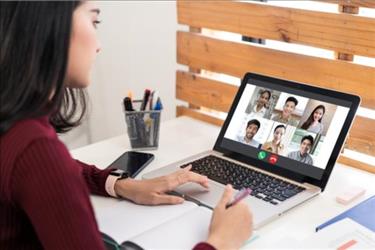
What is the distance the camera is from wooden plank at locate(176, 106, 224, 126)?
1686 mm

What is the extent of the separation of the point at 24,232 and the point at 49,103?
0.70 ft

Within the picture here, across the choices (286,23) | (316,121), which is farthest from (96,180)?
(286,23)

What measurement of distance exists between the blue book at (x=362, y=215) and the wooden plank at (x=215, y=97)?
22 cm

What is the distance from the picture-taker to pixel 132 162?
4.52 feet

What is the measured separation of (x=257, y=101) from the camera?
4.52 ft

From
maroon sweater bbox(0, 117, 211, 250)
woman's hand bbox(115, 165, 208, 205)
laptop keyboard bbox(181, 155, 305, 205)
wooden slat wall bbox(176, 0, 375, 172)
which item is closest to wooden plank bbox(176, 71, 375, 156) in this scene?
wooden slat wall bbox(176, 0, 375, 172)

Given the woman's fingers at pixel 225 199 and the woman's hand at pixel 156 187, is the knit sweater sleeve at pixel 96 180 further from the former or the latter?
the woman's fingers at pixel 225 199

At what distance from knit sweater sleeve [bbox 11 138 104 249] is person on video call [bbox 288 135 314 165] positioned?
590 millimetres

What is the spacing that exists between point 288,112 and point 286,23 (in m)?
0.27

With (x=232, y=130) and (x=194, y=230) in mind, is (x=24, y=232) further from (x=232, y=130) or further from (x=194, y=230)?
(x=232, y=130)

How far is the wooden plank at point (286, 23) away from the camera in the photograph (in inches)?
51.3

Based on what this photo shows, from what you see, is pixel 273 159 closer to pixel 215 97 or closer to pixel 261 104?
pixel 261 104

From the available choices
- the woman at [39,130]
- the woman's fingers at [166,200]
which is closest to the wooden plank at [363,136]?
the woman's fingers at [166,200]

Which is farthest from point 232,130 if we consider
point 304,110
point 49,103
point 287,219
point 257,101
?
point 49,103
